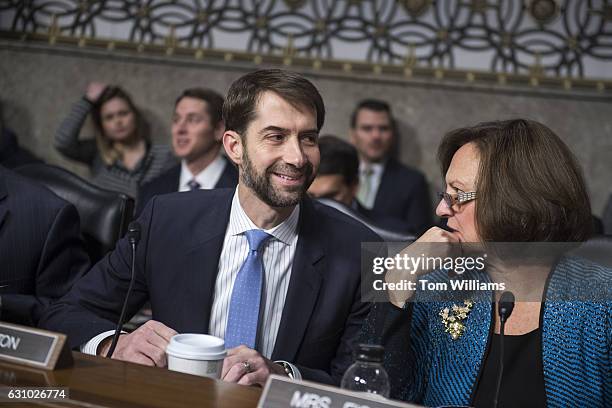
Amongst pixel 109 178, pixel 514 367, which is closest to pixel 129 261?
pixel 514 367

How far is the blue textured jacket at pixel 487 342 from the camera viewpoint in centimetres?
174

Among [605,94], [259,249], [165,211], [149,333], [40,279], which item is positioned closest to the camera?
[149,333]

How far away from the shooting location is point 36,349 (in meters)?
1.41

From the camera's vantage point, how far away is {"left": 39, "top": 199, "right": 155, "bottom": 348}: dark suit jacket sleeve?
2004 mm

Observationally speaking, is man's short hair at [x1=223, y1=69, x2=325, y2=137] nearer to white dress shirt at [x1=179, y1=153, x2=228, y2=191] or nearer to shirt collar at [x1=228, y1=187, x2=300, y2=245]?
shirt collar at [x1=228, y1=187, x2=300, y2=245]

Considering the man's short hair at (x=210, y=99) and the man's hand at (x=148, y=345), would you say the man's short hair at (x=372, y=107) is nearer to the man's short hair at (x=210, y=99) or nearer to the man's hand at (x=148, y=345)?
the man's short hair at (x=210, y=99)

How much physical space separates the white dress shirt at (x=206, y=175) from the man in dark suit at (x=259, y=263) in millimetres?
2258

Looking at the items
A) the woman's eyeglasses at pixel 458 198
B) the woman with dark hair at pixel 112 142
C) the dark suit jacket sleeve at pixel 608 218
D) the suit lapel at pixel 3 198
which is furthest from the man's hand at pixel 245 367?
the woman with dark hair at pixel 112 142

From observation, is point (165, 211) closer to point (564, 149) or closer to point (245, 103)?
point (245, 103)

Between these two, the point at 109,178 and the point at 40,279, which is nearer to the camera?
the point at 40,279

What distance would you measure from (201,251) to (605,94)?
11.5 ft

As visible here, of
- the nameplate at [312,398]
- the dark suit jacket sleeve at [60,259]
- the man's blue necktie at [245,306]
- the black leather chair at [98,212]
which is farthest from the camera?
the black leather chair at [98,212]

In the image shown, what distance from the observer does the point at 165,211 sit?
211cm

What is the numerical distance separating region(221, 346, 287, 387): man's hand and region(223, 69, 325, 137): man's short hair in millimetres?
611
